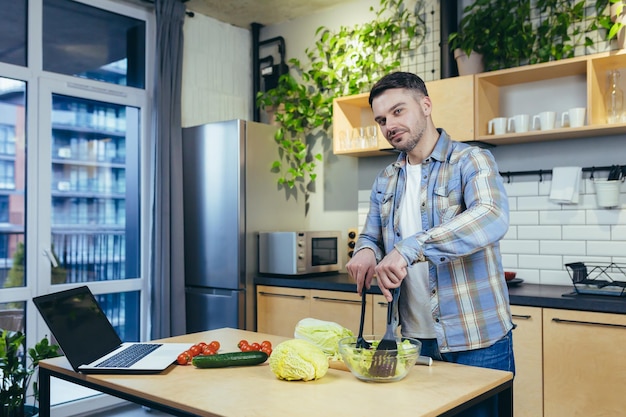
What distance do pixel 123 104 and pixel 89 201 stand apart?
0.71m

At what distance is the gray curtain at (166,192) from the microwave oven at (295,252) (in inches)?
23.6

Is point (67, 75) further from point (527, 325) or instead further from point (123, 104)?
point (527, 325)

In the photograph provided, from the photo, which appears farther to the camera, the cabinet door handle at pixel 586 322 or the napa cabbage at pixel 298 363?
the cabinet door handle at pixel 586 322

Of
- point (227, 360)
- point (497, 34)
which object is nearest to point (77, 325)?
point (227, 360)

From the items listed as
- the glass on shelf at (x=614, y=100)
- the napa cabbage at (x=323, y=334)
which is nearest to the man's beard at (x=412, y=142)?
the napa cabbage at (x=323, y=334)

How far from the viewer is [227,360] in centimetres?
187

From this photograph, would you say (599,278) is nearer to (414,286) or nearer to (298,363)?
(414,286)

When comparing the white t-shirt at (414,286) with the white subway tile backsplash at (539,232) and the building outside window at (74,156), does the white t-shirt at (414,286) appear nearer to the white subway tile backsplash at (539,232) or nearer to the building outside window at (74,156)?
the white subway tile backsplash at (539,232)

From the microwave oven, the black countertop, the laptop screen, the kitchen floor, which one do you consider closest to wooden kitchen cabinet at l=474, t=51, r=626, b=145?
the black countertop

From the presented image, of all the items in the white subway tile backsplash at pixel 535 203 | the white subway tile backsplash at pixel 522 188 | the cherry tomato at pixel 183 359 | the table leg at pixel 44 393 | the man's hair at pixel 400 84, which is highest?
the man's hair at pixel 400 84

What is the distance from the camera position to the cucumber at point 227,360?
1.86m

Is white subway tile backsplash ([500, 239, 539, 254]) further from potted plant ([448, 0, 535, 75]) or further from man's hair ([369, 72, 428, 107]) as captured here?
man's hair ([369, 72, 428, 107])

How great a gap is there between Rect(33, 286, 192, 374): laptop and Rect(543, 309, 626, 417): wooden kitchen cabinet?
68.7 inches

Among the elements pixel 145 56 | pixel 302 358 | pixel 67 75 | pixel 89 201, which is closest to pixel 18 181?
pixel 89 201
